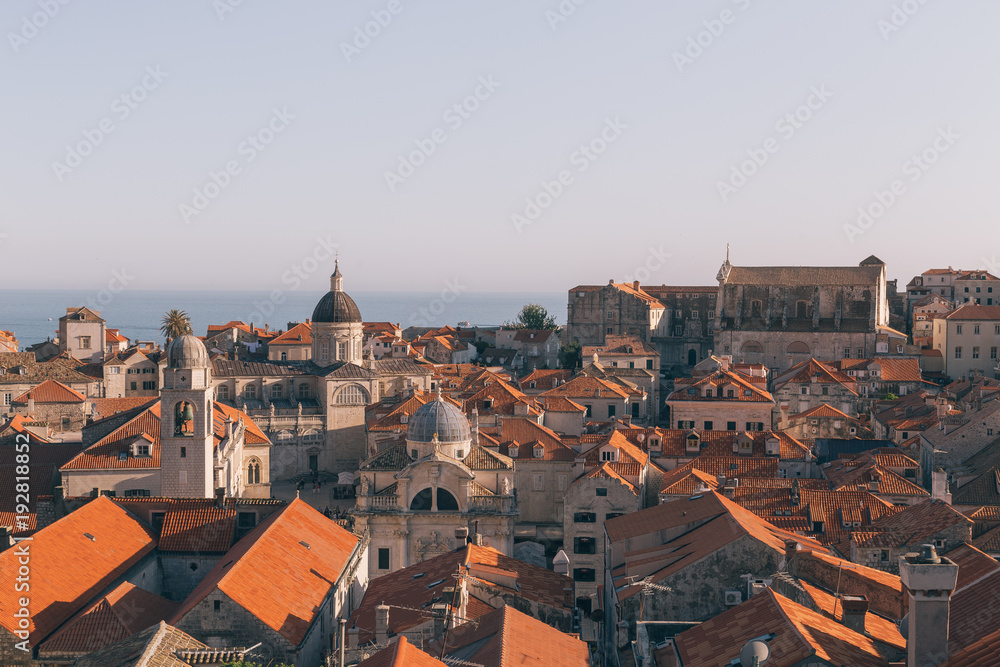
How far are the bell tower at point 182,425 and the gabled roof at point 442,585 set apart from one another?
377 inches

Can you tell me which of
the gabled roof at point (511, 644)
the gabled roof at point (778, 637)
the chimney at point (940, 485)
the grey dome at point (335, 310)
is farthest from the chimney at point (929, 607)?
the grey dome at point (335, 310)

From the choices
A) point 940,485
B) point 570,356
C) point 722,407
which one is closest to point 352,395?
point 722,407

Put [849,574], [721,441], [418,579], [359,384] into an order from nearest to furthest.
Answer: [849,574] < [418,579] < [721,441] < [359,384]

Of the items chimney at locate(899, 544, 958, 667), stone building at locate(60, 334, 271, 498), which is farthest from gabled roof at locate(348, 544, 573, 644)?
chimney at locate(899, 544, 958, 667)

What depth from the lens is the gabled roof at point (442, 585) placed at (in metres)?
28.5

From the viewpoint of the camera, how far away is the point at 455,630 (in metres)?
26.2

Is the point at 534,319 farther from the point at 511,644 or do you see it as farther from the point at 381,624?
the point at 511,644

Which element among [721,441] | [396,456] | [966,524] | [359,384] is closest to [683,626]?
[966,524]

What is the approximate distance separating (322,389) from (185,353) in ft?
103

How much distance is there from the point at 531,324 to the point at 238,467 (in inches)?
3461

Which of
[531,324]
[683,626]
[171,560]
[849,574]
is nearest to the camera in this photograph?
[683,626]

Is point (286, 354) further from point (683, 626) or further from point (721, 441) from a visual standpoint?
point (683, 626)

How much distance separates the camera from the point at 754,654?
18344mm

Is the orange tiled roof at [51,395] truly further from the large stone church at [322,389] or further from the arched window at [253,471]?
the arched window at [253,471]
